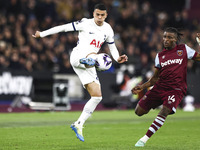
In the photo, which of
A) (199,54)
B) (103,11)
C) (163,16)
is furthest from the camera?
(163,16)

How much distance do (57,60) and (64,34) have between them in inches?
68.3

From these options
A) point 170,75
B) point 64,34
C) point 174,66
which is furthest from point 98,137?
point 64,34

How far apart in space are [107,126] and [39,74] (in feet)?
22.9

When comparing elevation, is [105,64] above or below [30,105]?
above

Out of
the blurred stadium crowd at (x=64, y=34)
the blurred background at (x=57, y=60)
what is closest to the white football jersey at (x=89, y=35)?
the blurred background at (x=57, y=60)

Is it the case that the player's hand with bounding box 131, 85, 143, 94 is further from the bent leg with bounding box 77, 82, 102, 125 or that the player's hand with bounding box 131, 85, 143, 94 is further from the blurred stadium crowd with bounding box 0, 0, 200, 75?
the blurred stadium crowd with bounding box 0, 0, 200, 75

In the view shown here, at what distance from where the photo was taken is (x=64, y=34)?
21344 mm

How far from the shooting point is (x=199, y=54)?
816 centimetres

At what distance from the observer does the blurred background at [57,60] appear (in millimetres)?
18109

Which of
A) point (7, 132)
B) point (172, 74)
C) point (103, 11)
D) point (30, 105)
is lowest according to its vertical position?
point (30, 105)

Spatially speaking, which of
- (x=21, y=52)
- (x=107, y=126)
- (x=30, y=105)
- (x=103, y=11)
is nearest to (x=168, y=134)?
(x=107, y=126)

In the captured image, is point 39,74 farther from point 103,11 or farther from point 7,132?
point 103,11

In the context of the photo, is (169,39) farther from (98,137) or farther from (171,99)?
(98,137)

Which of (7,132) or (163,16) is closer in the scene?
(7,132)
